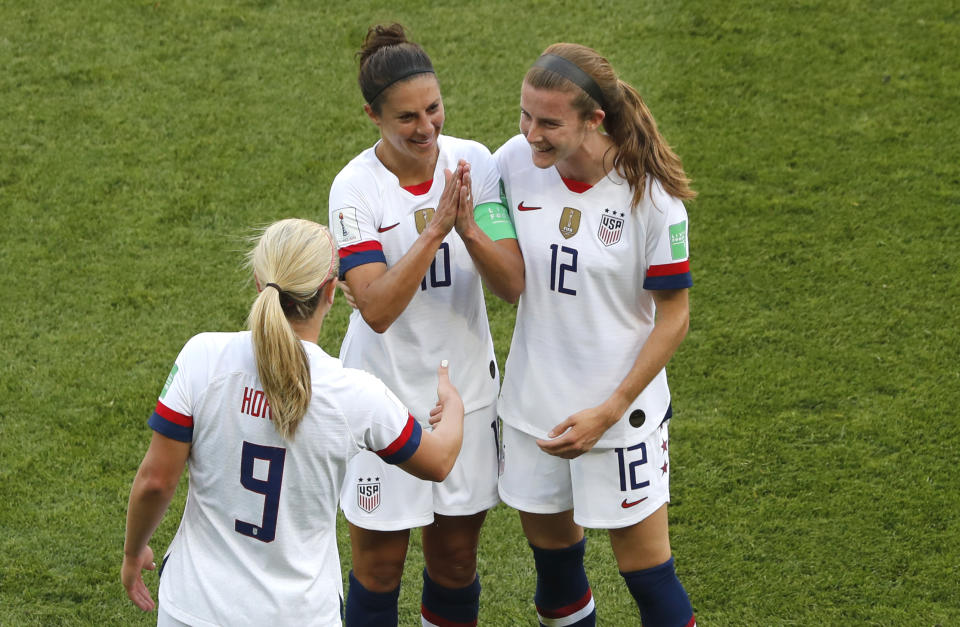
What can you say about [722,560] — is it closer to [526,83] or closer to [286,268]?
[526,83]

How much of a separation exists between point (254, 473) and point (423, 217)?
39.2 inches

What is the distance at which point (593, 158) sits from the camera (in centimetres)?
316

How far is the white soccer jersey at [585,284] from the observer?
3137 mm

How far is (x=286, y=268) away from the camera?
2.58 m

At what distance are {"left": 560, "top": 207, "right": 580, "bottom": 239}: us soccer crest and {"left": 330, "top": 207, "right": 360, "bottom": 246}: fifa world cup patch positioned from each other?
57 centimetres

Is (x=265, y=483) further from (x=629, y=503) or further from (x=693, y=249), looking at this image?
(x=693, y=249)

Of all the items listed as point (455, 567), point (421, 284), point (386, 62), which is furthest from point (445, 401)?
point (386, 62)

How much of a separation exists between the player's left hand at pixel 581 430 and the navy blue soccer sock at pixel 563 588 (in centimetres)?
48

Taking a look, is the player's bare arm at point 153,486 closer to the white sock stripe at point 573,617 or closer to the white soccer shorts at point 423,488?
the white soccer shorts at point 423,488

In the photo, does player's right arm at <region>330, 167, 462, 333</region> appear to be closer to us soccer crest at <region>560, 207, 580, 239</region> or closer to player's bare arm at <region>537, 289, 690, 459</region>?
us soccer crest at <region>560, 207, 580, 239</region>

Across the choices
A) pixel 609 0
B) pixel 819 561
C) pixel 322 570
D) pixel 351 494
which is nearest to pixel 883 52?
pixel 609 0

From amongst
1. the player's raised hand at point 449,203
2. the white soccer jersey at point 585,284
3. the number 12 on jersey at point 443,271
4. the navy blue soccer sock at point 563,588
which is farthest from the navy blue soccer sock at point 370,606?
A: the player's raised hand at point 449,203

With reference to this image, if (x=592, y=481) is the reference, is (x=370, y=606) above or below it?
below

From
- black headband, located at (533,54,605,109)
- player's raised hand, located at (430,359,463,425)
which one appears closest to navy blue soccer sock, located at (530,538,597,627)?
player's raised hand, located at (430,359,463,425)
